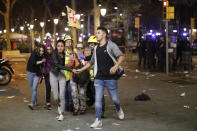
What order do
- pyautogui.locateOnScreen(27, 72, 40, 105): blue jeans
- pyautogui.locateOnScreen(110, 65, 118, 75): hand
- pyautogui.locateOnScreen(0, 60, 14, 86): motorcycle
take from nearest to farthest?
1. pyautogui.locateOnScreen(110, 65, 118, 75): hand
2. pyautogui.locateOnScreen(27, 72, 40, 105): blue jeans
3. pyautogui.locateOnScreen(0, 60, 14, 86): motorcycle

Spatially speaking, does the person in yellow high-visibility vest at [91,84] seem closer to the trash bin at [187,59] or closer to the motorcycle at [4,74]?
the motorcycle at [4,74]

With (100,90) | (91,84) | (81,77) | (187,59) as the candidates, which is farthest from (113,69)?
(187,59)

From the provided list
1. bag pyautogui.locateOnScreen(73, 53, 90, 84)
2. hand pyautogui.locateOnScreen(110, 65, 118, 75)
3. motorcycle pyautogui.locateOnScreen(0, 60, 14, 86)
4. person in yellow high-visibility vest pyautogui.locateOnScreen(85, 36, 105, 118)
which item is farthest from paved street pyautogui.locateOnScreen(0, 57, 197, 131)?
motorcycle pyautogui.locateOnScreen(0, 60, 14, 86)

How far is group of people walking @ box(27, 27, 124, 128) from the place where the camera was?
6.85 metres

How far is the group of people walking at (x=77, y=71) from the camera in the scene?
685cm

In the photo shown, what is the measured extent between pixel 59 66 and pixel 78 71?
1.45ft

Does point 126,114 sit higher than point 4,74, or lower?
lower

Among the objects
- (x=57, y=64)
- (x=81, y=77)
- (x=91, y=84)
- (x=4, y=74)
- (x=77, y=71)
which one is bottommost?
(x=4, y=74)

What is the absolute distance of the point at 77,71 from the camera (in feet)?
24.1

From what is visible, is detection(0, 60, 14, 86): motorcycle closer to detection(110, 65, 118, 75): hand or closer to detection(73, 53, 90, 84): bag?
detection(73, 53, 90, 84): bag

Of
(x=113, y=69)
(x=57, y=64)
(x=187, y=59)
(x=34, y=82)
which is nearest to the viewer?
(x=113, y=69)

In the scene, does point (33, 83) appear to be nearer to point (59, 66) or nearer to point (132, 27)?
point (59, 66)

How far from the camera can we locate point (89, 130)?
657cm

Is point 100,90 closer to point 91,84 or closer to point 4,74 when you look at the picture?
point 91,84
